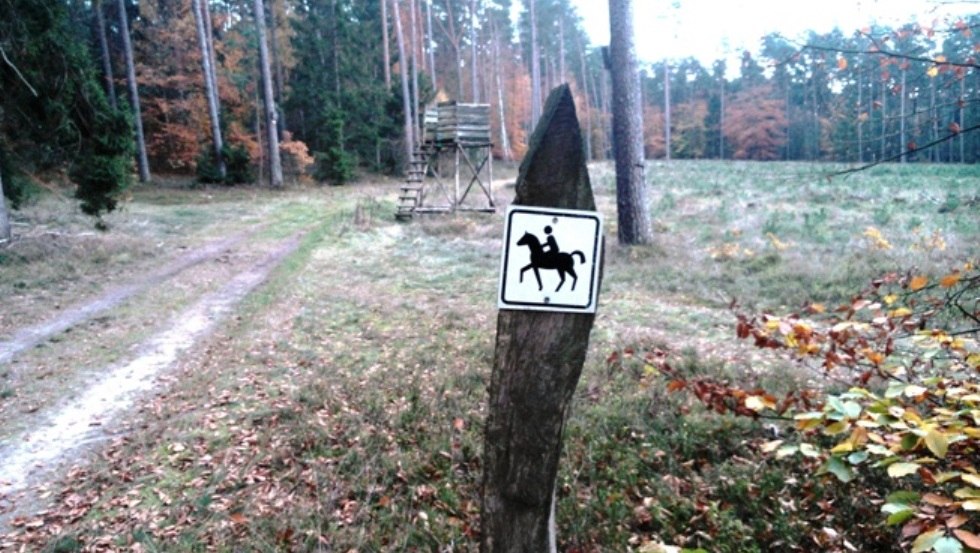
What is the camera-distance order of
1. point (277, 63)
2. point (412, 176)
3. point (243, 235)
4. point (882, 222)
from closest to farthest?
point (882, 222)
point (243, 235)
point (412, 176)
point (277, 63)

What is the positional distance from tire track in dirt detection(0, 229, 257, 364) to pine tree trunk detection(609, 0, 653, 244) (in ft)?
29.9

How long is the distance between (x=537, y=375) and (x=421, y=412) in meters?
3.41

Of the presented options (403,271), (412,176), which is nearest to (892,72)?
(403,271)

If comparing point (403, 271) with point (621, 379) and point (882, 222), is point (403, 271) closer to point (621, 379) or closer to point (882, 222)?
point (621, 379)

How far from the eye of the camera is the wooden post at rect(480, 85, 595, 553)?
1896mm

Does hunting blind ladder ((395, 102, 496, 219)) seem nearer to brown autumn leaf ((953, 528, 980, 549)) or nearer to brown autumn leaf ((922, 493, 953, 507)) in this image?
brown autumn leaf ((922, 493, 953, 507))

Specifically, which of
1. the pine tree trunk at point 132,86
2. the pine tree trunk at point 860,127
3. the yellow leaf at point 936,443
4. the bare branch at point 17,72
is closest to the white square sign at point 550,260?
the yellow leaf at point 936,443

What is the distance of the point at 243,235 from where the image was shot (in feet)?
50.5

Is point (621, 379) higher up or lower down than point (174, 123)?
lower down

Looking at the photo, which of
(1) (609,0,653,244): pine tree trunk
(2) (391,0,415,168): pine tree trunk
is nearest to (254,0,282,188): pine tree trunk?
(2) (391,0,415,168): pine tree trunk

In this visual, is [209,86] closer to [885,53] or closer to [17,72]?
[17,72]

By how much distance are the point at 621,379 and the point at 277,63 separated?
3336 centimetres

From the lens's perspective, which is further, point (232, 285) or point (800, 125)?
point (800, 125)

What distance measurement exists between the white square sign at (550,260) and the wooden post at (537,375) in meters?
0.06
